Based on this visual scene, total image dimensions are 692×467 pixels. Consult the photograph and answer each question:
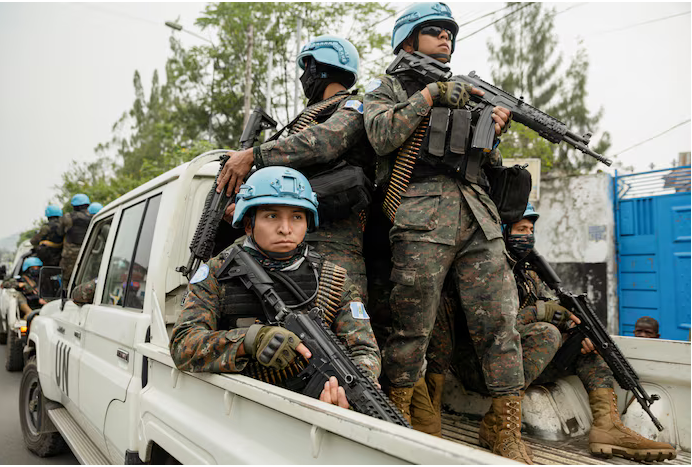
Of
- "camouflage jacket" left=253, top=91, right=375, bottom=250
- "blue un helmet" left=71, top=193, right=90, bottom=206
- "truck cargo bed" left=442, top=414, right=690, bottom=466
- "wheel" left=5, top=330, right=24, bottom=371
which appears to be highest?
"blue un helmet" left=71, top=193, right=90, bottom=206

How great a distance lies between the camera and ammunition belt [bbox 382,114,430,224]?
7.91 ft

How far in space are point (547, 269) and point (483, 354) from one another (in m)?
1.34

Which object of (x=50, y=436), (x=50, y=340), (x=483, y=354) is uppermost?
(x=483, y=354)

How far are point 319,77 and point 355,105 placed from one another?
16.3 inches

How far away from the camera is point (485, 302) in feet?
7.48

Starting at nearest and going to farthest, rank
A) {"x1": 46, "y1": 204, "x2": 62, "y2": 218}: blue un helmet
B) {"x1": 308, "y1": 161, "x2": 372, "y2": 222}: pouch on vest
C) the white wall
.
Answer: {"x1": 308, "y1": 161, "x2": 372, "y2": 222}: pouch on vest, {"x1": 46, "y1": 204, "x2": 62, "y2": 218}: blue un helmet, the white wall

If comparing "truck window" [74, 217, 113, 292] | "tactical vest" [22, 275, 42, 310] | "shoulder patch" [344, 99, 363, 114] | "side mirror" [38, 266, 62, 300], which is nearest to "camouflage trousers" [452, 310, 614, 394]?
"shoulder patch" [344, 99, 363, 114]

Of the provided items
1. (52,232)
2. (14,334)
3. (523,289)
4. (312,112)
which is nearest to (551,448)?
(523,289)

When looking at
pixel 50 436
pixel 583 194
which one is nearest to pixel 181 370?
pixel 50 436

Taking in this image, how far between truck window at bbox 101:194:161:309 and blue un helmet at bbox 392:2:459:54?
1.56 metres

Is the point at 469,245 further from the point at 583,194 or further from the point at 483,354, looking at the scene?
the point at 583,194

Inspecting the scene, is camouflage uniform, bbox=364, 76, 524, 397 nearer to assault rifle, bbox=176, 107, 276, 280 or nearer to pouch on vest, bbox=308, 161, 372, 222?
pouch on vest, bbox=308, 161, 372, 222

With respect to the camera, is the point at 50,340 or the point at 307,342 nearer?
the point at 307,342

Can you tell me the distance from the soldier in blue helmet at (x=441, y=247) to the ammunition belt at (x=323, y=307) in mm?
362
